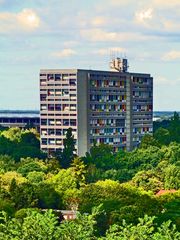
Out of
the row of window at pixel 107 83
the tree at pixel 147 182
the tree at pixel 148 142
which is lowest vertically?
the tree at pixel 147 182

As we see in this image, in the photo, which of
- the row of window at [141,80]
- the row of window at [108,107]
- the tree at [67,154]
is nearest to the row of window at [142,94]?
the row of window at [141,80]

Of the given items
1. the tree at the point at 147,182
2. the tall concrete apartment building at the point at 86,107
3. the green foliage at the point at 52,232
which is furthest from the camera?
the tall concrete apartment building at the point at 86,107

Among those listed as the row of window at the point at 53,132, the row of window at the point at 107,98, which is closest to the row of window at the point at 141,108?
the row of window at the point at 107,98

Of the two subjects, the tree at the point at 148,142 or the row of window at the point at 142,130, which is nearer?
the tree at the point at 148,142

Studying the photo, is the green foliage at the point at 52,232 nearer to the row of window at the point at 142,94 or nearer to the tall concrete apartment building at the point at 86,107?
the tall concrete apartment building at the point at 86,107

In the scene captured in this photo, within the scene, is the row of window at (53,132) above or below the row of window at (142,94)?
below

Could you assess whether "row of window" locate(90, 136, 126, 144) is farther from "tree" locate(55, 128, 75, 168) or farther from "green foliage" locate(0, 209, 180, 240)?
"green foliage" locate(0, 209, 180, 240)

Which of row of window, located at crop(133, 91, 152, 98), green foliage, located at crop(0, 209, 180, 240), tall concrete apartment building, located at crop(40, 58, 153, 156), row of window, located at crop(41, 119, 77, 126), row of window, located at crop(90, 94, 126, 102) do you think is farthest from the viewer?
row of window, located at crop(133, 91, 152, 98)

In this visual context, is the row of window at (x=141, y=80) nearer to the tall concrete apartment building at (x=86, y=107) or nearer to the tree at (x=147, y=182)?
the tall concrete apartment building at (x=86, y=107)

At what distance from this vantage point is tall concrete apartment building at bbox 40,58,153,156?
266 feet

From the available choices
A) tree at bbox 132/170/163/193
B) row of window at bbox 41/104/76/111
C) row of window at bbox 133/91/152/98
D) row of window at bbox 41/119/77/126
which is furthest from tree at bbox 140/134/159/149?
tree at bbox 132/170/163/193

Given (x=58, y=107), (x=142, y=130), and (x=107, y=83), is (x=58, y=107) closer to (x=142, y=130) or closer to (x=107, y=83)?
(x=107, y=83)

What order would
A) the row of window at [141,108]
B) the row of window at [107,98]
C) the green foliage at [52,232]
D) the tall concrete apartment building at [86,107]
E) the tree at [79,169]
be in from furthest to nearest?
1. the row of window at [141,108]
2. the row of window at [107,98]
3. the tall concrete apartment building at [86,107]
4. the tree at [79,169]
5. the green foliage at [52,232]

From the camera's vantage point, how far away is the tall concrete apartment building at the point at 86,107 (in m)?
81.2
